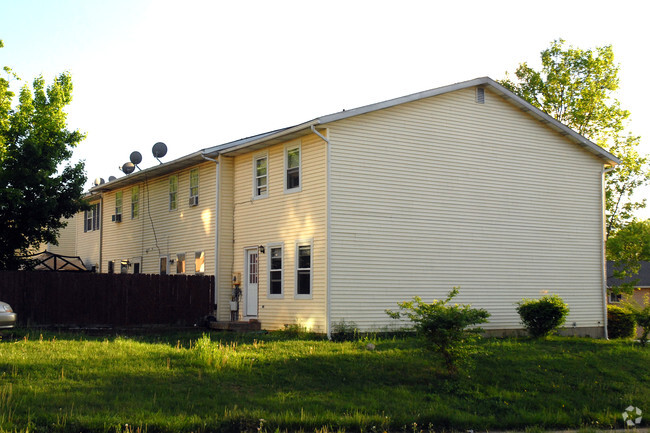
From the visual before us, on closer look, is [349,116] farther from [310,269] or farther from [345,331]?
[345,331]

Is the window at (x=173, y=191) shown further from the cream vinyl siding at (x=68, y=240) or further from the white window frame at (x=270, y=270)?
the cream vinyl siding at (x=68, y=240)

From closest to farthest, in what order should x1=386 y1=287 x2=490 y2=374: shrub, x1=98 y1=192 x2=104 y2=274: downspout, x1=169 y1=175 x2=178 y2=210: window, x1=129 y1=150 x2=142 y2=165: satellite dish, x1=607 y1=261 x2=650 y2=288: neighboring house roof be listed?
x1=386 y1=287 x2=490 y2=374: shrub
x1=169 y1=175 x2=178 y2=210: window
x1=129 y1=150 x2=142 y2=165: satellite dish
x1=98 y1=192 x2=104 y2=274: downspout
x1=607 y1=261 x2=650 y2=288: neighboring house roof

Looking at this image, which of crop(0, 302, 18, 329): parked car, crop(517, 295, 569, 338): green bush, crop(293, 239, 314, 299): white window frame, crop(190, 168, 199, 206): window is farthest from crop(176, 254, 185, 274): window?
crop(517, 295, 569, 338): green bush

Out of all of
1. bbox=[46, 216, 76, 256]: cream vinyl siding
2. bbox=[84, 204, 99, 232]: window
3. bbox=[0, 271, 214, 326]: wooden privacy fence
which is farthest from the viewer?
bbox=[46, 216, 76, 256]: cream vinyl siding

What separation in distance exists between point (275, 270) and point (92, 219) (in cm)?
1703

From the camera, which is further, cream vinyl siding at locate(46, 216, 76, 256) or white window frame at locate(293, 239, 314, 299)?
cream vinyl siding at locate(46, 216, 76, 256)

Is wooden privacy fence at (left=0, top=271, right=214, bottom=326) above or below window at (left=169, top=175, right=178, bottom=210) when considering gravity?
below

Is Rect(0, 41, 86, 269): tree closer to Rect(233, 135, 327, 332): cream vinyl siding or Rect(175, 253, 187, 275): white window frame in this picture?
Rect(175, 253, 187, 275): white window frame

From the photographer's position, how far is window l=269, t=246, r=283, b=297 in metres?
21.8

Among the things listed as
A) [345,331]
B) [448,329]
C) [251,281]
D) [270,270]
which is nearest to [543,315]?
[345,331]

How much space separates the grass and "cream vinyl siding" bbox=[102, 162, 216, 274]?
27.1 feet

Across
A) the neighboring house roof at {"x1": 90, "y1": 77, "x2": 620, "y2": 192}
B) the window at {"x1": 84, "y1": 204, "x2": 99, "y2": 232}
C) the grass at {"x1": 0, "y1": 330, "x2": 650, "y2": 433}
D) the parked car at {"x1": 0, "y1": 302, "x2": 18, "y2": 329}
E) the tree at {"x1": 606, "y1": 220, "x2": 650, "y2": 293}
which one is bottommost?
the grass at {"x1": 0, "y1": 330, "x2": 650, "y2": 433}

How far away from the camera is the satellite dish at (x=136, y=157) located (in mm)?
31736

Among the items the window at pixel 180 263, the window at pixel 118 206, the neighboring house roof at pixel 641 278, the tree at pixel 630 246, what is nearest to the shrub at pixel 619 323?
the tree at pixel 630 246
